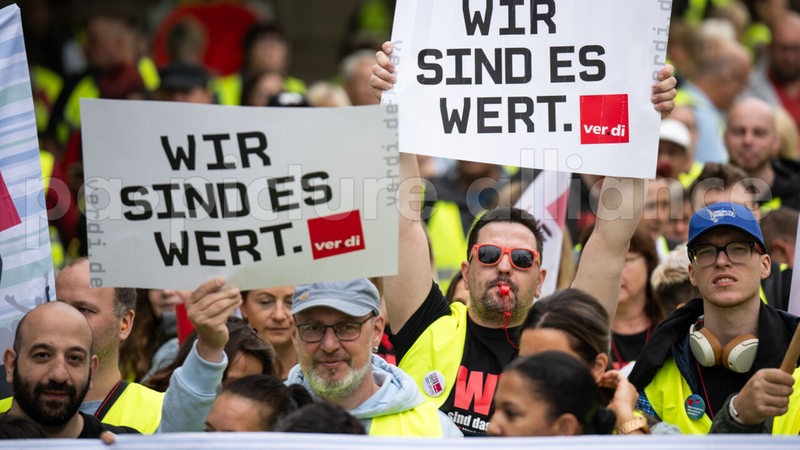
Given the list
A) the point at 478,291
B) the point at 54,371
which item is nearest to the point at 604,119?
the point at 478,291

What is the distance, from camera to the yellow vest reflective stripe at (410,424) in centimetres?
484

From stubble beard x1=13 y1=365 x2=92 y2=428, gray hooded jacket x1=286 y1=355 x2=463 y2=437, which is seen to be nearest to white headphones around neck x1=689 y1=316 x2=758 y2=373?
gray hooded jacket x1=286 y1=355 x2=463 y2=437

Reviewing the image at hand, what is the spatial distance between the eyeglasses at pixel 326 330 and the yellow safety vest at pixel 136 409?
74 cm

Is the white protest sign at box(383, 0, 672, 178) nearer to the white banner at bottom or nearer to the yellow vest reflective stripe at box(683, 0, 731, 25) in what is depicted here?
the white banner at bottom

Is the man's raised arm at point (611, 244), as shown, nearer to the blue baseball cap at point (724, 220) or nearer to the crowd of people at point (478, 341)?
the crowd of people at point (478, 341)

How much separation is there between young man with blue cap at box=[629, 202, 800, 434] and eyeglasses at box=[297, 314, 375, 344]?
1.19 metres

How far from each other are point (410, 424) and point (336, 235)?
0.79m

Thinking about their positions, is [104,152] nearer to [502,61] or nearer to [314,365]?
[314,365]

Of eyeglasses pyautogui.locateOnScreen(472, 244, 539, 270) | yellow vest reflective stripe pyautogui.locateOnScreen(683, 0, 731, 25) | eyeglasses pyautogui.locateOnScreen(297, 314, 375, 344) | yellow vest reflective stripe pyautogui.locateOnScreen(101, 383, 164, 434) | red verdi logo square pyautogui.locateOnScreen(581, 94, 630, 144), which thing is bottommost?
yellow vest reflective stripe pyautogui.locateOnScreen(101, 383, 164, 434)

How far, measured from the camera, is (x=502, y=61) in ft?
18.3

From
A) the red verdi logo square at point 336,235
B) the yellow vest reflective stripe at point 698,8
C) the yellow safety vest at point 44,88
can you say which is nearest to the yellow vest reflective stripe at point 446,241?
the red verdi logo square at point 336,235

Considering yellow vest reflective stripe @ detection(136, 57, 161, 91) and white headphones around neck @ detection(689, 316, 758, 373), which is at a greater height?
yellow vest reflective stripe @ detection(136, 57, 161, 91)

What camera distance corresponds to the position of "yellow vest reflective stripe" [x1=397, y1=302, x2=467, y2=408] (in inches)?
216

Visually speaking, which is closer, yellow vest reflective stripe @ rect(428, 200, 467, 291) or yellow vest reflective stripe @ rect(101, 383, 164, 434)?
yellow vest reflective stripe @ rect(101, 383, 164, 434)
